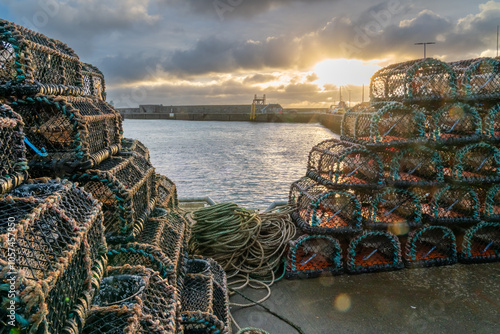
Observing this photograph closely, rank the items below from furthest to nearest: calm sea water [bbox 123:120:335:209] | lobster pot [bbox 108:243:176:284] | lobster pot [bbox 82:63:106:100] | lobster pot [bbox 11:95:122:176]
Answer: calm sea water [bbox 123:120:335:209], lobster pot [bbox 82:63:106:100], lobster pot [bbox 108:243:176:284], lobster pot [bbox 11:95:122:176]

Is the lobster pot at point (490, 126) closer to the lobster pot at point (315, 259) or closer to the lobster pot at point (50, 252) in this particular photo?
the lobster pot at point (315, 259)

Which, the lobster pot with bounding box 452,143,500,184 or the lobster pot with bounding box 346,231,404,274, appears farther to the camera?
the lobster pot with bounding box 452,143,500,184

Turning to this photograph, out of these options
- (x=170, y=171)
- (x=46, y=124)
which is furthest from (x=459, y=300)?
(x=170, y=171)

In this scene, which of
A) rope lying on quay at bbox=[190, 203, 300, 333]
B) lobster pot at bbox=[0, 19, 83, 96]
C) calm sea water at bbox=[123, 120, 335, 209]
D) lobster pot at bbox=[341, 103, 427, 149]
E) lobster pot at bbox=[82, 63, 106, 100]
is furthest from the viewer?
calm sea water at bbox=[123, 120, 335, 209]

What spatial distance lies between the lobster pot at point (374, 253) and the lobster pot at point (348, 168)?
2.08 feet

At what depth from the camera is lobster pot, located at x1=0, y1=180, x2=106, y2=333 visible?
118cm

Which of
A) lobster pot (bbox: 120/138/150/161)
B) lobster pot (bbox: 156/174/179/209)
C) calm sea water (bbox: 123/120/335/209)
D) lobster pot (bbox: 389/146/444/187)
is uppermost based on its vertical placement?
lobster pot (bbox: 120/138/150/161)

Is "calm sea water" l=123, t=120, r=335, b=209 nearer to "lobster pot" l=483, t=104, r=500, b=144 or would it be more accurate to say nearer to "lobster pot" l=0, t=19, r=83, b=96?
"lobster pot" l=483, t=104, r=500, b=144

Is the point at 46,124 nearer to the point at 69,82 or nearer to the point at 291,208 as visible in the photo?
the point at 69,82

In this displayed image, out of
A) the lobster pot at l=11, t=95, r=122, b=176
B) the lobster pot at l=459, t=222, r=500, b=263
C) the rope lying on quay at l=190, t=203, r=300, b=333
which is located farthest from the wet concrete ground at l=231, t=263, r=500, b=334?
the lobster pot at l=11, t=95, r=122, b=176

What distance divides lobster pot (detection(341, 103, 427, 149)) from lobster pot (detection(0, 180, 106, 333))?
3.11 metres

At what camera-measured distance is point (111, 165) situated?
283cm

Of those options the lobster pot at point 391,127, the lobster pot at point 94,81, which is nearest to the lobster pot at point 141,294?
the lobster pot at point 94,81

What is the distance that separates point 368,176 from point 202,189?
32.4ft
